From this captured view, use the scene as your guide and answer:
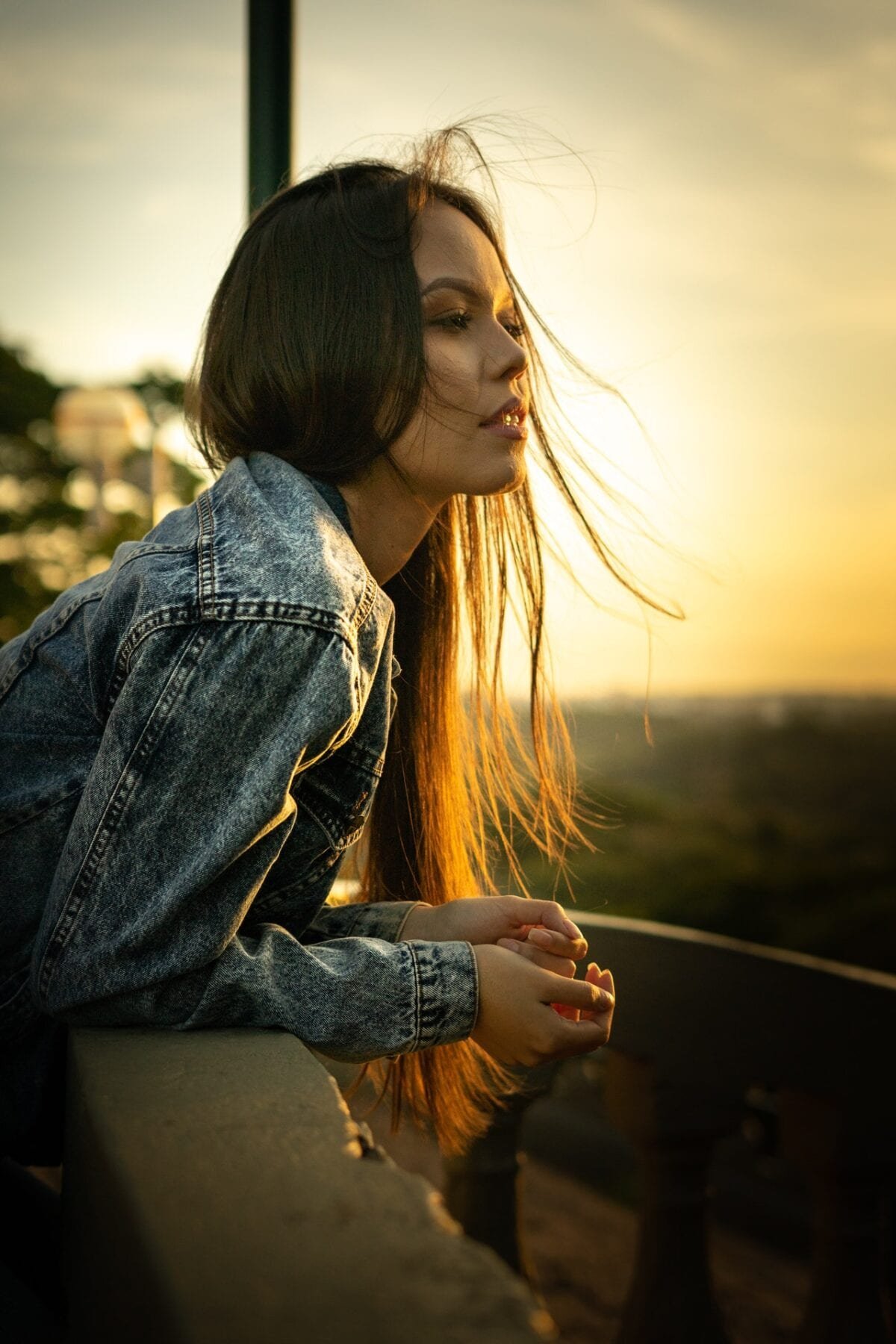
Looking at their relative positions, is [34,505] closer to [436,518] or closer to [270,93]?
[270,93]

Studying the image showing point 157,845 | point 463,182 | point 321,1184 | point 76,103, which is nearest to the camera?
point 321,1184

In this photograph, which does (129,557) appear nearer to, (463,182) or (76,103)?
(463,182)

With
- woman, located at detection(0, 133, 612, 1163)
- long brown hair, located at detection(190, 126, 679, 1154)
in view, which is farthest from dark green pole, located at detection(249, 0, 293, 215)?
woman, located at detection(0, 133, 612, 1163)

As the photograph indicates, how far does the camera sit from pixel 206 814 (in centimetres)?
98

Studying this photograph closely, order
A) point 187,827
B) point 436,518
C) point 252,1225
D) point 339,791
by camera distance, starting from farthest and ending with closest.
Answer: point 436,518, point 339,791, point 187,827, point 252,1225

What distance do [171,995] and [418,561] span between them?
0.85 m

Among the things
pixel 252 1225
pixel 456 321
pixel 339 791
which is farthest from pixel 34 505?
pixel 252 1225

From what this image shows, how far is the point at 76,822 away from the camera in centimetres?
101

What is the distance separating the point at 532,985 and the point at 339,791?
0.28 metres

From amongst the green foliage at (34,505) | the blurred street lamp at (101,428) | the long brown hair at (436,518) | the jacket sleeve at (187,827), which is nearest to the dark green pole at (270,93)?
the long brown hair at (436,518)

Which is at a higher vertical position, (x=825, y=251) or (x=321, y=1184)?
(x=825, y=251)

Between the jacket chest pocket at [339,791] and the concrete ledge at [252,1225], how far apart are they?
1.19 feet

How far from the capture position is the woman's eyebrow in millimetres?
1400

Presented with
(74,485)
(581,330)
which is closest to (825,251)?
(74,485)
